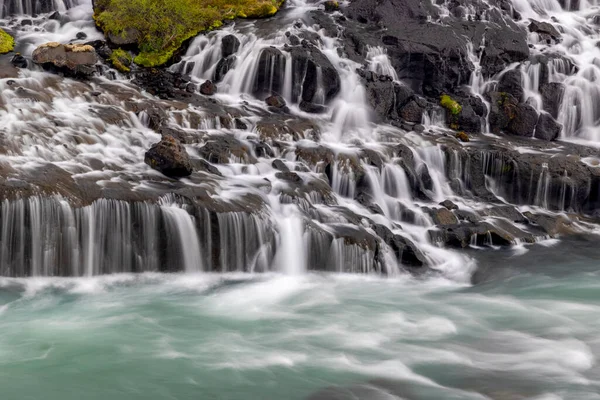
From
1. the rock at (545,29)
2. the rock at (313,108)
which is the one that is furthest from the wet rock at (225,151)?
the rock at (545,29)

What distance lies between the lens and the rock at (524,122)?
72.0 feet

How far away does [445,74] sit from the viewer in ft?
75.0

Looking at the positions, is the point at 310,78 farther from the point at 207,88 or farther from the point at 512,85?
the point at 512,85

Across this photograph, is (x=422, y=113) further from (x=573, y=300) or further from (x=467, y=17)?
(x=573, y=300)

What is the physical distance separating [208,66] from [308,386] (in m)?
15.3

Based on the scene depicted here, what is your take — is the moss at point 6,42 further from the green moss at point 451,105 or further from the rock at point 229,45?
the green moss at point 451,105

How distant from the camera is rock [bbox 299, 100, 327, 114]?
20547mm

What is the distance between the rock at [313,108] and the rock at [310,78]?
0.28 m

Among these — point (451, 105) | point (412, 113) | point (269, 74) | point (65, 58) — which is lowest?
point (412, 113)

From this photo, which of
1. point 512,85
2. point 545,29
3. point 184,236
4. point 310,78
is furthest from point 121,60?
point 545,29

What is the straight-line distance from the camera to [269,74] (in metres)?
21.1

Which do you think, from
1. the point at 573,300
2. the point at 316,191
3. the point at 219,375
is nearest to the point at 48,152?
the point at 316,191

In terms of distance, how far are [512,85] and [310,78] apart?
24.6 ft

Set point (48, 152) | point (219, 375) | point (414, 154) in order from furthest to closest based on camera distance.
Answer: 1. point (414, 154)
2. point (48, 152)
3. point (219, 375)
